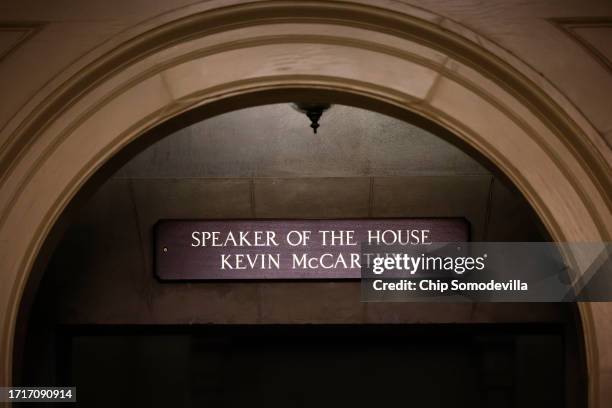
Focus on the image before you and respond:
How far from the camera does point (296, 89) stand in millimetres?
3514

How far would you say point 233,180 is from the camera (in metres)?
5.45

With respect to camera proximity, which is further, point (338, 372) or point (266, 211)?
point (338, 372)

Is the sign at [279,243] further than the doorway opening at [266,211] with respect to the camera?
No

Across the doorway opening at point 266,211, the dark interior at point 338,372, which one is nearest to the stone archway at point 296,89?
the doorway opening at point 266,211

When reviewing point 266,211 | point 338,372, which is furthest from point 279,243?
point 338,372

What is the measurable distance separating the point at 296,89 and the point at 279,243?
1.92 m

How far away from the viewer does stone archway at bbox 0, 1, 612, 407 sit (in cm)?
338

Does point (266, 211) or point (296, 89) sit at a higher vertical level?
point (266, 211)

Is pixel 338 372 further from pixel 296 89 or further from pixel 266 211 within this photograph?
pixel 296 89

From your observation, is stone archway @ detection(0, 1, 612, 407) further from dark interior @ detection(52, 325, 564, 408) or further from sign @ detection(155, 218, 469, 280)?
dark interior @ detection(52, 325, 564, 408)

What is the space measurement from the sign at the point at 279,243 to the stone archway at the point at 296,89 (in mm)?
1899

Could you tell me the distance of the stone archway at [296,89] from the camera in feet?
11.1

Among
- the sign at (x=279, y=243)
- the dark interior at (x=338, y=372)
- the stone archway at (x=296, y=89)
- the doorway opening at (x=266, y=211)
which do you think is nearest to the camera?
the stone archway at (x=296, y=89)

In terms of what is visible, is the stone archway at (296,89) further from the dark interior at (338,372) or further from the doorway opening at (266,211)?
the dark interior at (338,372)
